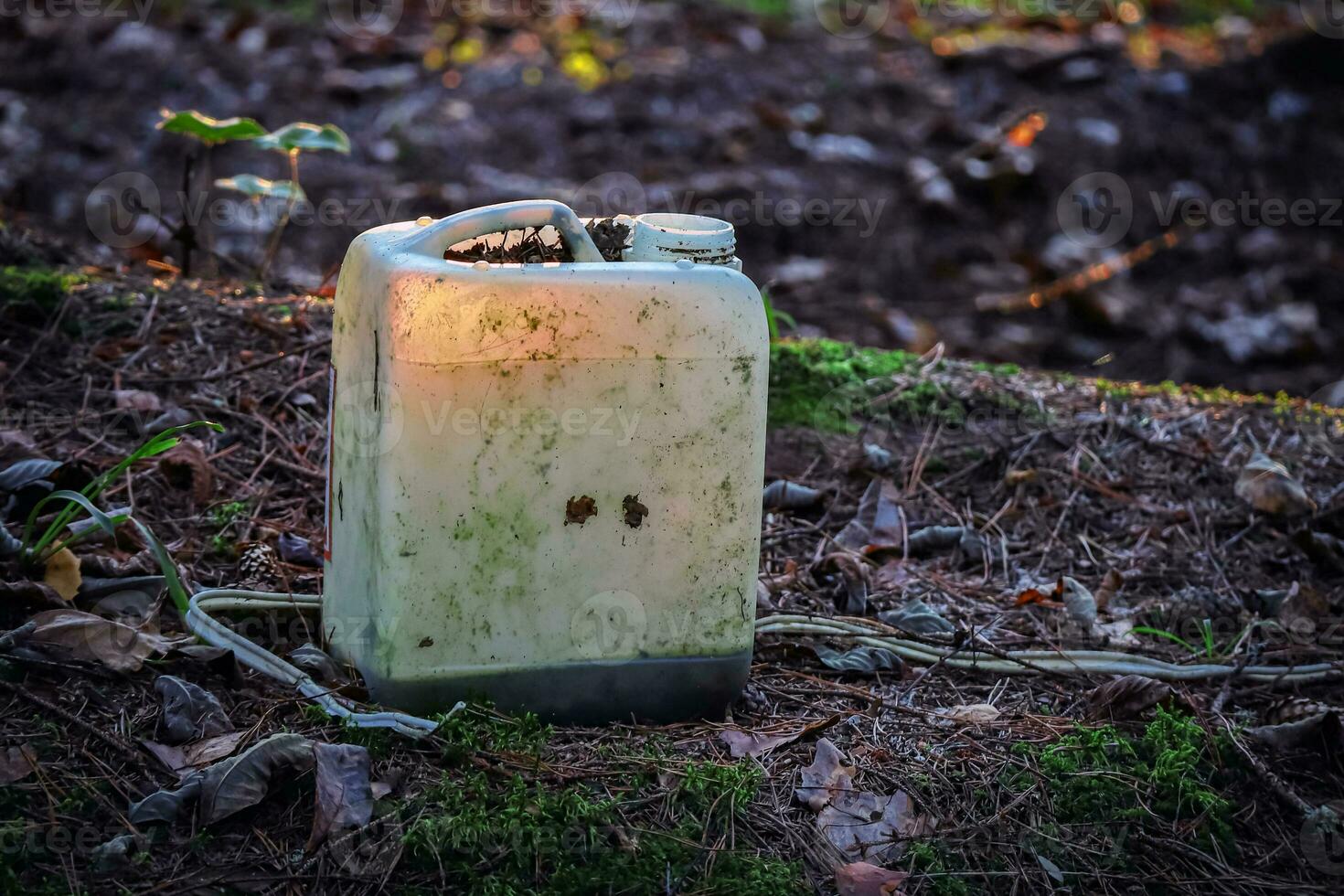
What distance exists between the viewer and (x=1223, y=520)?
2951 mm

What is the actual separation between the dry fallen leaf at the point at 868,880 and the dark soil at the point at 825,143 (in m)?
3.80

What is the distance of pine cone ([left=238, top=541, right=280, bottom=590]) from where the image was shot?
2.35m

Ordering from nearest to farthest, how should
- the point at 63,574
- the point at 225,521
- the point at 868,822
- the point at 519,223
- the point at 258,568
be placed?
the point at 868,822 < the point at 519,223 < the point at 63,574 < the point at 258,568 < the point at 225,521

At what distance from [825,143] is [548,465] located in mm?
4901

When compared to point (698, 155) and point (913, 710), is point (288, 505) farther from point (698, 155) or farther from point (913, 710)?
point (698, 155)

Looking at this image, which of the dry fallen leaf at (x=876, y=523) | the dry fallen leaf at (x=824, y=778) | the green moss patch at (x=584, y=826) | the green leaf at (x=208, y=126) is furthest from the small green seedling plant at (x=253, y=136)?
the dry fallen leaf at (x=824, y=778)

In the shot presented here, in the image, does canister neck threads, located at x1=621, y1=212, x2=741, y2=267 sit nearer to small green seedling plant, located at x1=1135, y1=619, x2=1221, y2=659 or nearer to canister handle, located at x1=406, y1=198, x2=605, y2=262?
canister handle, located at x1=406, y1=198, x2=605, y2=262

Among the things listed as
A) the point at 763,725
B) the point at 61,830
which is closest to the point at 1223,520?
the point at 763,725

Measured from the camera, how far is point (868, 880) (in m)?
1.72

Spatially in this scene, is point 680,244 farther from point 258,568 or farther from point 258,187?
point 258,187

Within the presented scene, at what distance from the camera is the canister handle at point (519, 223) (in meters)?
1.95

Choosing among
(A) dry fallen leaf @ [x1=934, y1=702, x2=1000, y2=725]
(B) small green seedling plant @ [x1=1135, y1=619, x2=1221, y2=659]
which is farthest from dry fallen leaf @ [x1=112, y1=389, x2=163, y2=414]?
(B) small green seedling plant @ [x1=1135, y1=619, x2=1221, y2=659]

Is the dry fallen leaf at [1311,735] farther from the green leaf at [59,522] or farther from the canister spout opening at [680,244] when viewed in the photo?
the green leaf at [59,522]

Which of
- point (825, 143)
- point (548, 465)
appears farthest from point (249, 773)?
point (825, 143)
